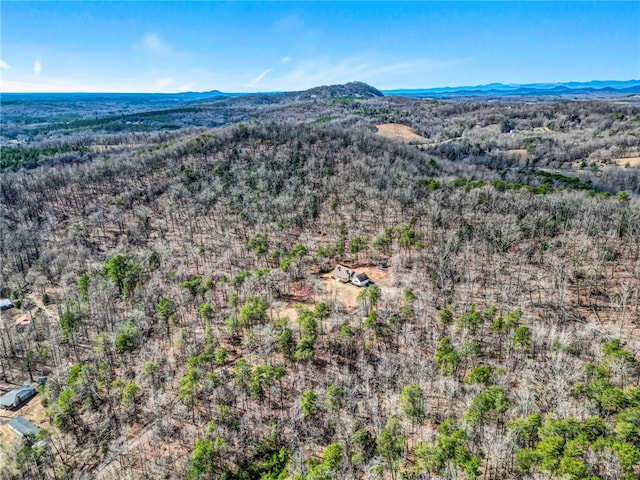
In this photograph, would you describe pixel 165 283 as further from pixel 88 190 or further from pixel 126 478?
pixel 88 190

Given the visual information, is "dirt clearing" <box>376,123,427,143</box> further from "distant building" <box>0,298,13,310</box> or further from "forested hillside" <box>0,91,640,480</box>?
"distant building" <box>0,298,13,310</box>

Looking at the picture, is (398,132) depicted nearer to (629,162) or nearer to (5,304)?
(629,162)

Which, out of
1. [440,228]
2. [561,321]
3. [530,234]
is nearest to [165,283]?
[440,228]

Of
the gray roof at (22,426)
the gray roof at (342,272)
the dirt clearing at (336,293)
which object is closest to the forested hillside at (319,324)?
the dirt clearing at (336,293)

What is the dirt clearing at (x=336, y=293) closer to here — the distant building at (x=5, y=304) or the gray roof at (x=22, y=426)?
the gray roof at (x=22, y=426)

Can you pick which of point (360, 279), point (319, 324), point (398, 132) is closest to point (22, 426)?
point (319, 324)

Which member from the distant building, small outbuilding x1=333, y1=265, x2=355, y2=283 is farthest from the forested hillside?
small outbuilding x1=333, y1=265, x2=355, y2=283

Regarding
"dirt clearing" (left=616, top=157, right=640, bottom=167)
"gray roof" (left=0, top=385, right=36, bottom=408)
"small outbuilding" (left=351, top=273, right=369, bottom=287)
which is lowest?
"gray roof" (left=0, top=385, right=36, bottom=408)
